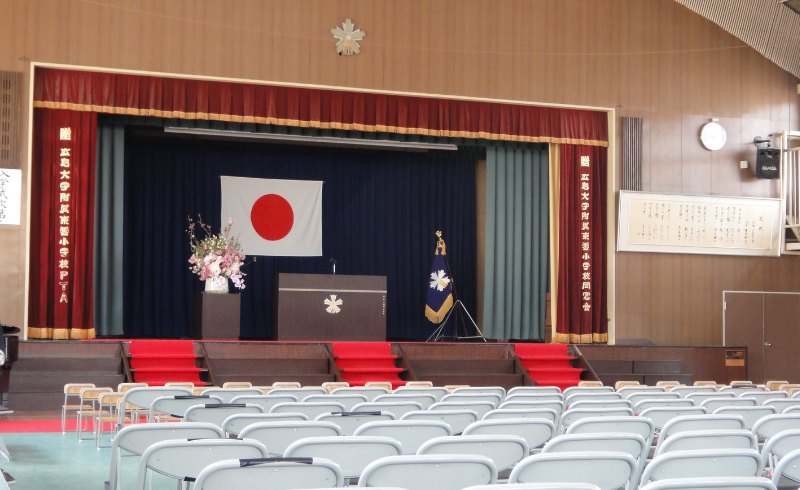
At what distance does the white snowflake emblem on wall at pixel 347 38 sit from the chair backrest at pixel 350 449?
928 centimetres

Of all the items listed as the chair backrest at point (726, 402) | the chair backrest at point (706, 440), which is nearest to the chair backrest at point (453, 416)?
the chair backrest at point (706, 440)

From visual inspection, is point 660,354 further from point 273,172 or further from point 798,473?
point 798,473

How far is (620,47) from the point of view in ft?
41.9

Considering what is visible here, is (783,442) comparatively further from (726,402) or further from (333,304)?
(333,304)

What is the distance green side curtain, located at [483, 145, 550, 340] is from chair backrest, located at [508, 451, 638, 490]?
1024cm

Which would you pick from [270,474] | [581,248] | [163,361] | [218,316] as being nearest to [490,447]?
[270,474]

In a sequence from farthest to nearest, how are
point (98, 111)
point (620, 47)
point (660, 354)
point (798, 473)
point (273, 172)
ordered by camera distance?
1. point (273, 172)
2. point (620, 47)
3. point (660, 354)
4. point (98, 111)
5. point (798, 473)

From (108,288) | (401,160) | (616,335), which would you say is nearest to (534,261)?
(616,335)

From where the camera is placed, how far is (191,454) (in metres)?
2.73

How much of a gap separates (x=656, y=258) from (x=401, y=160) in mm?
4598

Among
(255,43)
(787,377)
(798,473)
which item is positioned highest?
(255,43)

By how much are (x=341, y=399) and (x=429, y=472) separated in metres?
2.73

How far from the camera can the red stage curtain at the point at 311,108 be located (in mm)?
10734

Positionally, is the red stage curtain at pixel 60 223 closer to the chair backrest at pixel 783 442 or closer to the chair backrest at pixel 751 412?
the chair backrest at pixel 751 412
